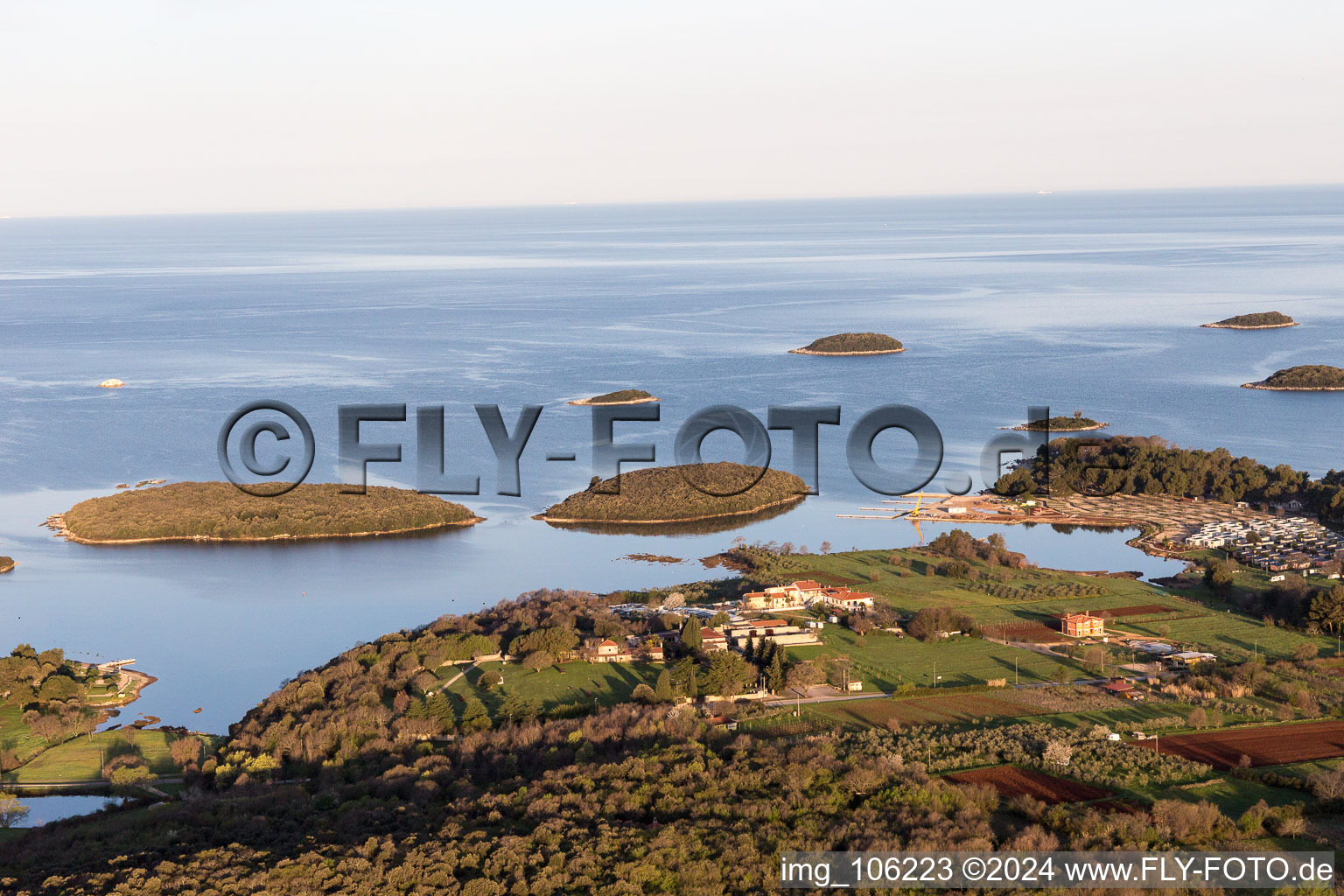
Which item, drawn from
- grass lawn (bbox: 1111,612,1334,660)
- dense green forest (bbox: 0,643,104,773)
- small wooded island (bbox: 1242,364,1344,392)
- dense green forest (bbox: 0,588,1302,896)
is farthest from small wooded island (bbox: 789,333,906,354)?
dense green forest (bbox: 0,588,1302,896)

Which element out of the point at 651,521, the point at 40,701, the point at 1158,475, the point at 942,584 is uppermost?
the point at 1158,475

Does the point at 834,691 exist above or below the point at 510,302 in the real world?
below

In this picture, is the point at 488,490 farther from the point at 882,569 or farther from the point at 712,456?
the point at 882,569

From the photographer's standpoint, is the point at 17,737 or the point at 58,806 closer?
the point at 58,806

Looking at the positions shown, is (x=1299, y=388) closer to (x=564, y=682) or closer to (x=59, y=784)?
(x=564, y=682)

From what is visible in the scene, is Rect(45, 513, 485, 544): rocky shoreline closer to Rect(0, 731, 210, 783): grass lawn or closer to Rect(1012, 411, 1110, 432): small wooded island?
Rect(0, 731, 210, 783): grass lawn

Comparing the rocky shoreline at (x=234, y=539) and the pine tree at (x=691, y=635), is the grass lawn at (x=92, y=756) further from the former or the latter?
the rocky shoreline at (x=234, y=539)

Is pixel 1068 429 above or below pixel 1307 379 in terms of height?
below

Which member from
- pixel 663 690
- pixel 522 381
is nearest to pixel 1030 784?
pixel 663 690

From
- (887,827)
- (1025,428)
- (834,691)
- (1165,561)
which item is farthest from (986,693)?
(1025,428)
